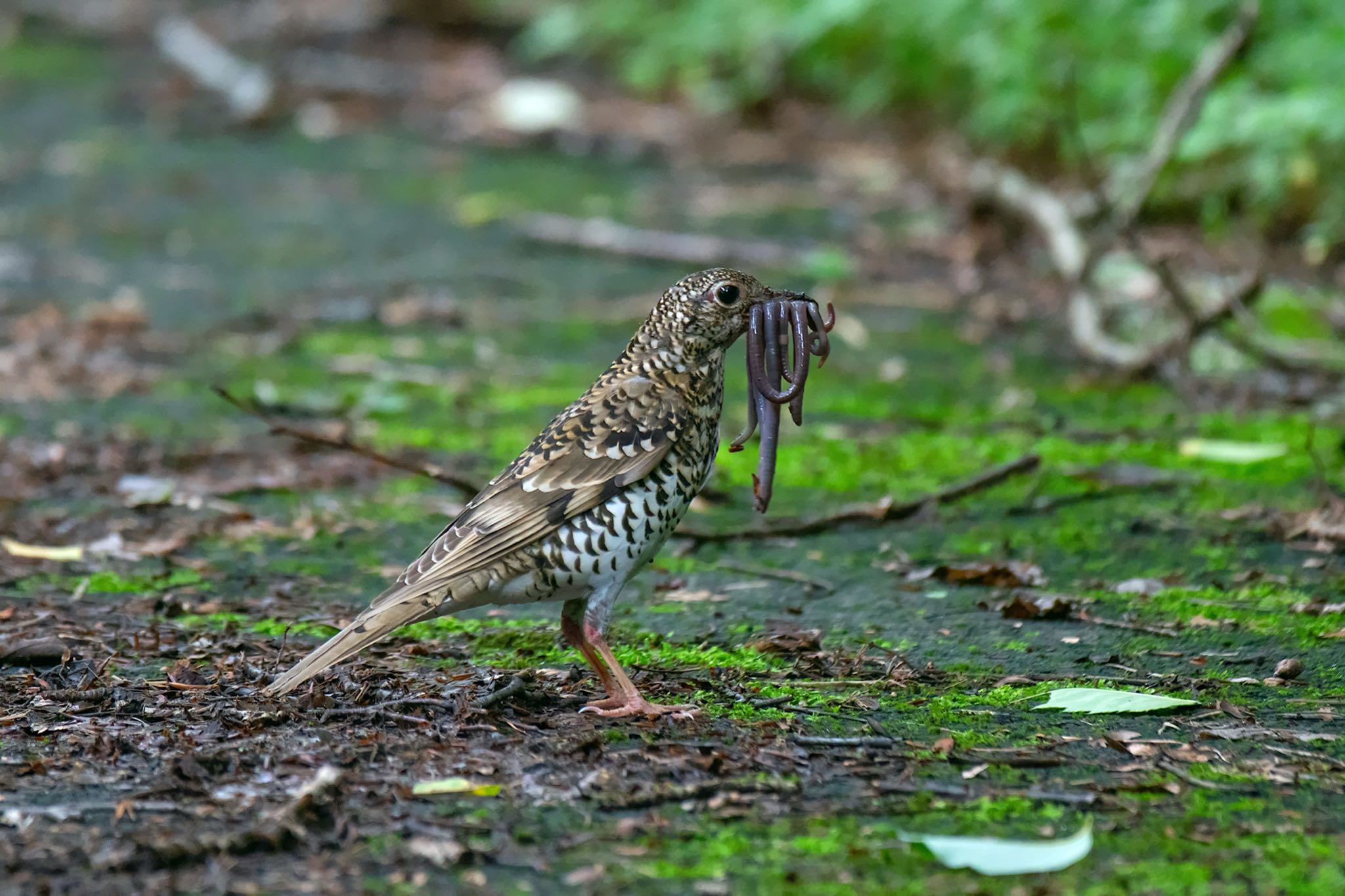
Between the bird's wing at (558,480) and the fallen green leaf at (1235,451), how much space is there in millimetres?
3485

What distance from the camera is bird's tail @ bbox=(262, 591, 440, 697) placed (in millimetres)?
3967

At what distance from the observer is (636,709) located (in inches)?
156

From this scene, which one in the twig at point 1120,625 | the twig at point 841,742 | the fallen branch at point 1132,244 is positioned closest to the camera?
the twig at point 841,742

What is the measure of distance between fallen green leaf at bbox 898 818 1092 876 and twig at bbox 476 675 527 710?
1.27 m

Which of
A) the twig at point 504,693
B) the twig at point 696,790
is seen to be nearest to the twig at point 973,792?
the twig at point 696,790

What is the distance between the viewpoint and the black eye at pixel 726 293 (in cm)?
453

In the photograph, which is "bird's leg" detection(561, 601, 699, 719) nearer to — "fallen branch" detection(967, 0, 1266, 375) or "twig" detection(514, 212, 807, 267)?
"fallen branch" detection(967, 0, 1266, 375)

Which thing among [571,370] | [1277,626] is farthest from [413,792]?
[571,370]

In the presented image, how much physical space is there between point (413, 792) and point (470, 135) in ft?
47.6

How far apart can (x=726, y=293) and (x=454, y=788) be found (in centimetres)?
174

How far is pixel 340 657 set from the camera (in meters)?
3.98

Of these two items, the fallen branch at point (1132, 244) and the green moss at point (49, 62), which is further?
the green moss at point (49, 62)

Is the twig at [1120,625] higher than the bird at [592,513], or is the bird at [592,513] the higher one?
the bird at [592,513]

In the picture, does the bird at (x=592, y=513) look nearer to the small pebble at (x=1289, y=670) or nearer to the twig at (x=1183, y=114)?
the small pebble at (x=1289, y=670)
